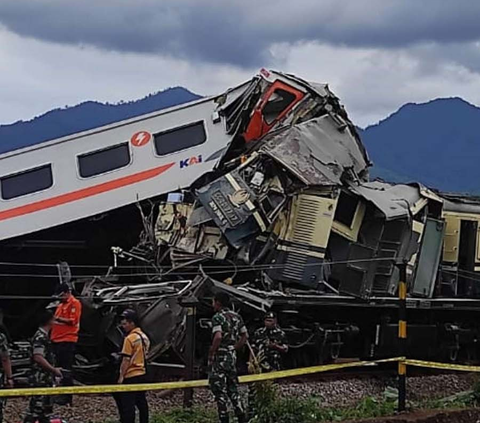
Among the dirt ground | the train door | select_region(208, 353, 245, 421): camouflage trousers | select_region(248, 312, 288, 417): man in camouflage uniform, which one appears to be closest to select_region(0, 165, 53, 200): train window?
select_region(248, 312, 288, 417): man in camouflage uniform

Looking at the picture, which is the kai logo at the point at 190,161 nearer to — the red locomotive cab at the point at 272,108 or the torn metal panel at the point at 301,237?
the red locomotive cab at the point at 272,108

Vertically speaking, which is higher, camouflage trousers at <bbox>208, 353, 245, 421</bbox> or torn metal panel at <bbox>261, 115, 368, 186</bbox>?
torn metal panel at <bbox>261, 115, 368, 186</bbox>

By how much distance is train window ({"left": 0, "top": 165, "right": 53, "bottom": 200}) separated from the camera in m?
15.4

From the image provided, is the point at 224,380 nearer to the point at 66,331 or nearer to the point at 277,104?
the point at 66,331

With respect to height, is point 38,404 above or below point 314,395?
above

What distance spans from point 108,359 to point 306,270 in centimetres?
307

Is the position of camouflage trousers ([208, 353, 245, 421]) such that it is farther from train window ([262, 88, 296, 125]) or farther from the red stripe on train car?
train window ([262, 88, 296, 125])

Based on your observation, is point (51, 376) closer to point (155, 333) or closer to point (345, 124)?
point (155, 333)

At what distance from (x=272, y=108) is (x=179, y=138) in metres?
1.53

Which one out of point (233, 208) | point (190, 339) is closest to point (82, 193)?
point (233, 208)

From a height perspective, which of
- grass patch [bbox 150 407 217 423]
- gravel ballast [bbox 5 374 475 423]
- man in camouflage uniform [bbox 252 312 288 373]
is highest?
man in camouflage uniform [bbox 252 312 288 373]

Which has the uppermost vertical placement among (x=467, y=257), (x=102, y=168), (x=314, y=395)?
(x=102, y=168)

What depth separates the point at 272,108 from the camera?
53.0 feet

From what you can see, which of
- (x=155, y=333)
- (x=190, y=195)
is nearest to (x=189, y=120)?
(x=190, y=195)
